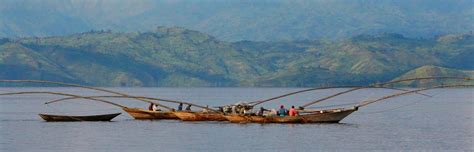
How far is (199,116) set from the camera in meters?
97.5

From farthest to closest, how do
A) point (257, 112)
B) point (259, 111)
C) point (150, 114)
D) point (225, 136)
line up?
point (150, 114) → point (257, 112) → point (259, 111) → point (225, 136)

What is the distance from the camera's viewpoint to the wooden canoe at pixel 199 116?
96438mm

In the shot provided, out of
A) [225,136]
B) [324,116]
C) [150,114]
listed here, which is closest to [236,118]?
[324,116]

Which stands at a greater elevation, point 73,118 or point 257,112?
point 257,112

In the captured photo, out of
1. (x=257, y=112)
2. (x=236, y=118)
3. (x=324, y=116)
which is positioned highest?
(x=257, y=112)

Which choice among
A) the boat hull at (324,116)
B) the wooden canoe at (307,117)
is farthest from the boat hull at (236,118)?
the boat hull at (324,116)

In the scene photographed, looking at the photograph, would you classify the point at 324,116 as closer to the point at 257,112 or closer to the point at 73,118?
the point at 257,112

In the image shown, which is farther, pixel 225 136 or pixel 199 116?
pixel 199 116

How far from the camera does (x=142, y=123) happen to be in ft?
324

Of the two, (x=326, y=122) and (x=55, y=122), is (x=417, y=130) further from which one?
(x=55, y=122)

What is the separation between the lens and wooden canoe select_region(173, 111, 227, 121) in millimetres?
96438

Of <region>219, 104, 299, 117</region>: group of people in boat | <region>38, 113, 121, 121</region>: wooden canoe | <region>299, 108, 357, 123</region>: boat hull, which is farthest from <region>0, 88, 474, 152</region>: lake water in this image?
<region>219, 104, 299, 117</region>: group of people in boat

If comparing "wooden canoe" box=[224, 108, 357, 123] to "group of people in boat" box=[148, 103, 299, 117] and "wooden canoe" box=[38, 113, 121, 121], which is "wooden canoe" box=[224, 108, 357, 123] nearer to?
"group of people in boat" box=[148, 103, 299, 117]

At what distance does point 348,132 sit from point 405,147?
13.7m
